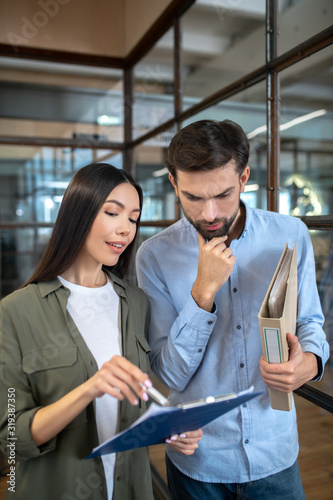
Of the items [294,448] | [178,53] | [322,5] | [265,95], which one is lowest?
[294,448]

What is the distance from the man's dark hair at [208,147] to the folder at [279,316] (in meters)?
→ 0.29

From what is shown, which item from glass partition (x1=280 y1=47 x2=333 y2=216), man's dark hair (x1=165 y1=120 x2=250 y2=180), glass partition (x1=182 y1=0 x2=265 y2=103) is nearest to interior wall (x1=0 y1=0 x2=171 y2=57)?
glass partition (x1=182 y1=0 x2=265 y2=103)

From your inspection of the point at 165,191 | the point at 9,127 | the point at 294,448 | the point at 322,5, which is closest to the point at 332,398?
the point at 294,448

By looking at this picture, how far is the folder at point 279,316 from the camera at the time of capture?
854 millimetres

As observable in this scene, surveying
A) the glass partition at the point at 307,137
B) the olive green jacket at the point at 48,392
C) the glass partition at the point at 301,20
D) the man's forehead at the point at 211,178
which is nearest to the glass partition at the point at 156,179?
the glass partition at the point at 307,137

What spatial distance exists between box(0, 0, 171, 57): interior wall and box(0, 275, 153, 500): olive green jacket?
2446 mm

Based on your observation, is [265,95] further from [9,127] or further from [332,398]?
[9,127]

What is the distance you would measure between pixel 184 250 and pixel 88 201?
1.06 ft

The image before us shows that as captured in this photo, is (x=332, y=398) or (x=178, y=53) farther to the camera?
(x=178, y=53)

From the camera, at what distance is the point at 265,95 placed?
1.62 metres

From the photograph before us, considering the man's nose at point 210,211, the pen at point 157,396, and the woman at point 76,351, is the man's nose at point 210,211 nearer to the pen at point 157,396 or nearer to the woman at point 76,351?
the woman at point 76,351

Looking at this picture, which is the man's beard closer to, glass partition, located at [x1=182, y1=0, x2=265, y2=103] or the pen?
the pen

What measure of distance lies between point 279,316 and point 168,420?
32cm

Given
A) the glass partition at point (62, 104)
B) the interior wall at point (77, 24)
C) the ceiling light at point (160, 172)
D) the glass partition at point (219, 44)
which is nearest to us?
the glass partition at point (219, 44)
